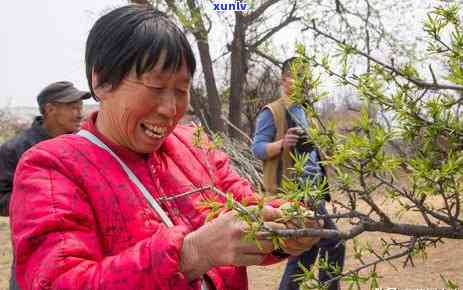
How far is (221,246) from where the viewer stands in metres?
1.14

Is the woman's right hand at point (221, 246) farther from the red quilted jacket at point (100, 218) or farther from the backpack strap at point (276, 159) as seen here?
the backpack strap at point (276, 159)

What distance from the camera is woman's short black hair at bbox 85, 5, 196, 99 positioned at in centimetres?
140

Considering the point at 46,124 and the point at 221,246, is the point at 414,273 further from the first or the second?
the point at 221,246

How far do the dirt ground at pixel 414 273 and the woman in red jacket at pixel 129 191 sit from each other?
3938 millimetres

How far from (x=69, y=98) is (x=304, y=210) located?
108 inches

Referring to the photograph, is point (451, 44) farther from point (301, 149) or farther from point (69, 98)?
point (69, 98)

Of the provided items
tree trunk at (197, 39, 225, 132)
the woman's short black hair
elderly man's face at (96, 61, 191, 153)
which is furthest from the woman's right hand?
tree trunk at (197, 39, 225, 132)

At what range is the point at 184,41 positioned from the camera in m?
1.48

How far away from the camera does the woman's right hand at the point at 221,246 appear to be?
1109 mm

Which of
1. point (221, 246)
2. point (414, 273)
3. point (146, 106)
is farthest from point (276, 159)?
point (414, 273)

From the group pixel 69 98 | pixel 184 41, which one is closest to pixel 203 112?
pixel 69 98

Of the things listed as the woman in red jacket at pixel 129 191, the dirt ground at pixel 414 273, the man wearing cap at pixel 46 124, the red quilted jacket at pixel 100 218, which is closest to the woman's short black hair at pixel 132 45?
the woman in red jacket at pixel 129 191

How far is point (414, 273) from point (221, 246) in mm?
4795

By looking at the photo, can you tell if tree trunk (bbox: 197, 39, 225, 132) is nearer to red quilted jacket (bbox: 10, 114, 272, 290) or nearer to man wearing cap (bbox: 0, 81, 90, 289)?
man wearing cap (bbox: 0, 81, 90, 289)
